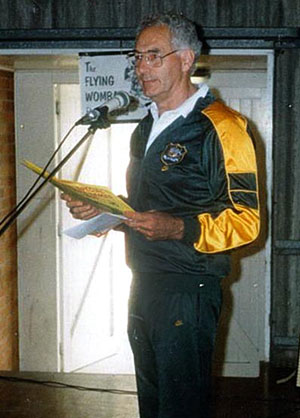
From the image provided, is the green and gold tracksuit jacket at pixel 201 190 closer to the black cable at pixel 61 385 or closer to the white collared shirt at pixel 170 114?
the white collared shirt at pixel 170 114

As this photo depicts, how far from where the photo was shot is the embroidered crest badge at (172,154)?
87.5 inches

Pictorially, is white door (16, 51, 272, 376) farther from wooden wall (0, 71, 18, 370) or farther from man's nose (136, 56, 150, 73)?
man's nose (136, 56, 150, 73)

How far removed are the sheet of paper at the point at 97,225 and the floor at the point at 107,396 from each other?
1590 millimetres

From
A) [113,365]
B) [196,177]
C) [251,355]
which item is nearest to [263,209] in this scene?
[251,355]

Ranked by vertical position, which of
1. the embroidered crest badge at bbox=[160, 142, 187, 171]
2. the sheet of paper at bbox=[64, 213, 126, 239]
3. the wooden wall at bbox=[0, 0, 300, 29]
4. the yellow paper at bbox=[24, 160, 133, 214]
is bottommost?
the sheet of paper at bbox=[64, 213, 126, 239]

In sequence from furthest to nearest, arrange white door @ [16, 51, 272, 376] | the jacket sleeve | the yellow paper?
white door @ [16, 51, 272, 376] → the jacket sleeve → the yellow paper

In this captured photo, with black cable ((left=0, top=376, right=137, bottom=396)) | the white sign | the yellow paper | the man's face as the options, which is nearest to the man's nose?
the man's face

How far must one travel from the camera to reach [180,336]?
7.20ft

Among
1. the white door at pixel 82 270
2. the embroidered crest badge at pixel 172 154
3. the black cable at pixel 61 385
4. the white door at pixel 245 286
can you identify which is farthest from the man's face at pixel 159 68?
the white door at pixel 82 270

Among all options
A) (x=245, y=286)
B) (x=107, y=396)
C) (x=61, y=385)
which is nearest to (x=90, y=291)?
(x=245, y=286)

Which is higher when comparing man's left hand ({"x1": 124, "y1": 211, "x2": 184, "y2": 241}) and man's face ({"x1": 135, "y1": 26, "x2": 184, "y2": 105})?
man's face ({"x1": 135, "y1": 26, "x2": 184, "y2": 105})

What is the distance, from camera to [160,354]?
2.21 m

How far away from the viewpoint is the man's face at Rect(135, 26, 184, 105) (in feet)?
7.37

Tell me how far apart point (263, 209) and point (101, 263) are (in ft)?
4.62
